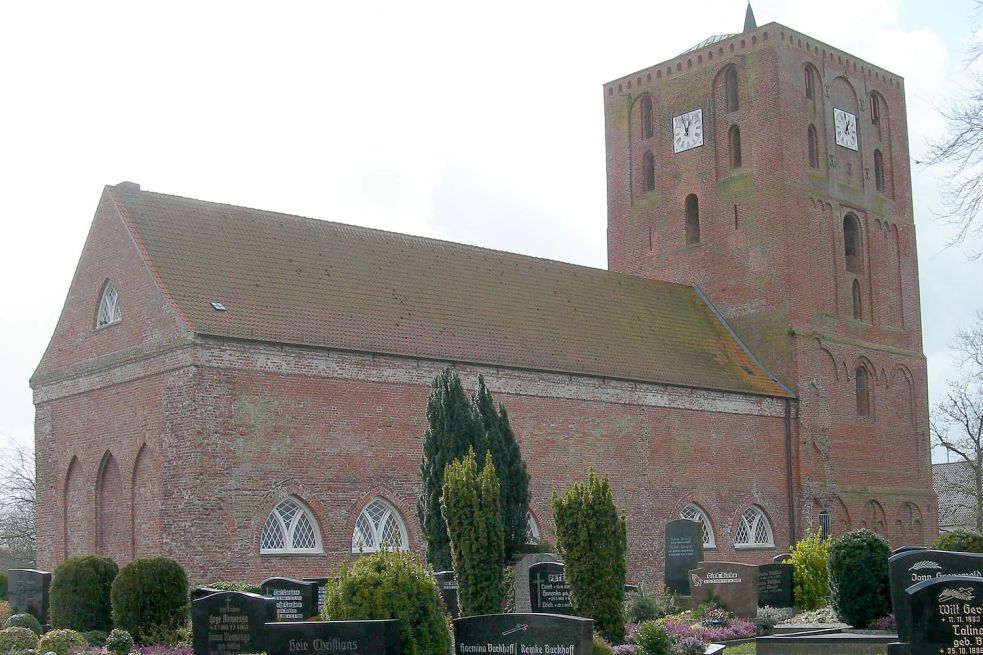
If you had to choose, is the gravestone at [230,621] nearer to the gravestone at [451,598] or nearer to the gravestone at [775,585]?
the gravestone at [451,598]

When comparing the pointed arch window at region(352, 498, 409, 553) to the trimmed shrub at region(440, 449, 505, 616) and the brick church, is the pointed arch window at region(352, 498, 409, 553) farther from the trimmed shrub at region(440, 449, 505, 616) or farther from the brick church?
the trimmed shrub at region(440, 449, 505, 616)

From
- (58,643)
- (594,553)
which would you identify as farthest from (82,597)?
(594,553)

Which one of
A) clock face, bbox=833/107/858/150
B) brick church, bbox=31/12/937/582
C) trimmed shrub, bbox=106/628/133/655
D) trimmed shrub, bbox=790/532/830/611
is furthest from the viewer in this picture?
clock face, bbox=833/107/858/150

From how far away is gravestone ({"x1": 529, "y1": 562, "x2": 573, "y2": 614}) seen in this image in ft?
67.9

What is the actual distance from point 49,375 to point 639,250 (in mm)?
19707

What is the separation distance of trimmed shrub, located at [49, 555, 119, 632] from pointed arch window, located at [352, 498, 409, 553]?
6.57 metres

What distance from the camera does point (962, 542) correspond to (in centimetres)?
2092

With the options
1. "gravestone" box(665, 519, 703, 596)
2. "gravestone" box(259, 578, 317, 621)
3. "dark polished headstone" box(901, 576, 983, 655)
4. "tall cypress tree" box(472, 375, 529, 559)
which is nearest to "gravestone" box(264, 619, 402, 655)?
"dark polished headstone" box(901, 576, 983, 655)

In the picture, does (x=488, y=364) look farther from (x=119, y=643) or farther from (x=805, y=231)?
(x=119, y=643)

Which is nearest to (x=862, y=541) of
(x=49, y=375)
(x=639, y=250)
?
(x=49, y=375)

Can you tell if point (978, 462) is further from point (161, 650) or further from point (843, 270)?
point (161, 650)

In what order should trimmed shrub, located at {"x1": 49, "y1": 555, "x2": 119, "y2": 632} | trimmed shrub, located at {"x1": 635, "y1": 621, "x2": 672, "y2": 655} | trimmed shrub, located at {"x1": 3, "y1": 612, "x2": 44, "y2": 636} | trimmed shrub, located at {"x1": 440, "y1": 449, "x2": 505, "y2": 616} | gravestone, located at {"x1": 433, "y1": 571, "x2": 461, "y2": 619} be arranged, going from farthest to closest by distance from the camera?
trimmed shrub, located at {"x1": 49, "y1": 555, "x2": 119, "y2": 632}, trimmed shrub, located at {"x1": 3, "y1": 612, "x2": 44, "y2": 636}, gravestone, located at {"x1": 433, "y1": 571, "x2": 461, "y2": 619}, trimmed shrub, located at {"x1": 440, "y1": 449, "x2": 505, "y2": 616}, trimmed shrub, located at {"x1": 635, "y1": 621, "x2": 672, "y2": 655}

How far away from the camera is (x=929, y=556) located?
693 inches

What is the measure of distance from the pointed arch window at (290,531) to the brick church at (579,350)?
0.05 m
